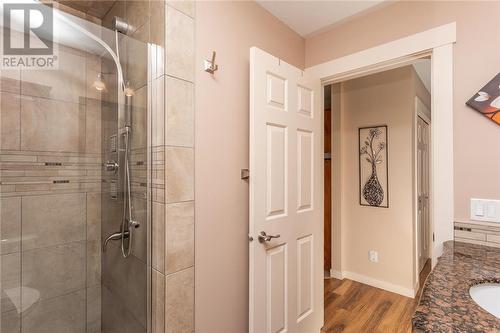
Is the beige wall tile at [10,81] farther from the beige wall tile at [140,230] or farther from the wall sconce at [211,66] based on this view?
the wall sconce at [211,66]

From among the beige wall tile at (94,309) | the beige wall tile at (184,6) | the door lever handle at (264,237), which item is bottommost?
the beige wall tile at (94,309)

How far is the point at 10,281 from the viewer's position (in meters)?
1.32

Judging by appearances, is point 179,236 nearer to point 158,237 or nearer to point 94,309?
point 158,237

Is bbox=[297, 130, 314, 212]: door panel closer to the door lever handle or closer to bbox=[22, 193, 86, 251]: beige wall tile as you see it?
the door lever handle

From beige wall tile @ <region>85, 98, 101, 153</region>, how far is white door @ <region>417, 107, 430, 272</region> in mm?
3160

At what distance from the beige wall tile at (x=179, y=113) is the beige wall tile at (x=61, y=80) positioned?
0.63m

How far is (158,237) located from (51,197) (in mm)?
723

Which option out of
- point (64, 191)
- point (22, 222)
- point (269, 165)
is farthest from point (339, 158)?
point (22, 222)

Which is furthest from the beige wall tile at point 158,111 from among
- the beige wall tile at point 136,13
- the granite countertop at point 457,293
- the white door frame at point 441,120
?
the white door frame at point 441,120

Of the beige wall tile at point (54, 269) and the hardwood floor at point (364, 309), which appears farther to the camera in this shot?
the hardwood floor at point (364, 309)

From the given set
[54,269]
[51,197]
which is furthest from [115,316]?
[51,197]

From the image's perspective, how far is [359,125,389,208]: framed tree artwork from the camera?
2.90 m

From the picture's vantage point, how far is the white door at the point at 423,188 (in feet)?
10.0

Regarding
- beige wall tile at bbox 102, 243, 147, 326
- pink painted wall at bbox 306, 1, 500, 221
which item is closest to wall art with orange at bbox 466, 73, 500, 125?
pink painted wall at bbox 306, 1, 500, 221
